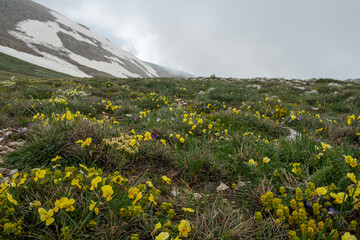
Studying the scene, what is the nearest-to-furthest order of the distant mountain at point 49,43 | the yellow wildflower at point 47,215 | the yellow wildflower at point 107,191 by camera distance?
the yellow wildflower at point 47,215, the yellow wildflower at point 107,191, the distant mountain at point 49,43

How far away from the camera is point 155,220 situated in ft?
4.96

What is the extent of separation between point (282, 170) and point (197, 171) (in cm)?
94

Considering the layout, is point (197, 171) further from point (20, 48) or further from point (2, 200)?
point (20, 48)

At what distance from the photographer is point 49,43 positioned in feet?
153

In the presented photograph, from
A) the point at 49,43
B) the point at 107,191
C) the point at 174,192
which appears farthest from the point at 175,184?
the point at 49,43

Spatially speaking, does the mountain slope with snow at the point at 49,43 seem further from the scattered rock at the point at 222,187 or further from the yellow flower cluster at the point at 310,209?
the yellow flower cluster at the point at 310,209

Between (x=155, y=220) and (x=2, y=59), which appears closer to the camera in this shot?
(x=155, y=220)

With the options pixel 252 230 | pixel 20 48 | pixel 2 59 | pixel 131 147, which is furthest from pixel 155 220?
pixel 20 48

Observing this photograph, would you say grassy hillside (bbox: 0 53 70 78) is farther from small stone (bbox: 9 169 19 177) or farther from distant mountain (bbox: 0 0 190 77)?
small stone (bbox: 9 169 19 177)

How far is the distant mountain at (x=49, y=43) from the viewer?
3895cm

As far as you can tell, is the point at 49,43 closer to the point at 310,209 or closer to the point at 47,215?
the point at 47,215

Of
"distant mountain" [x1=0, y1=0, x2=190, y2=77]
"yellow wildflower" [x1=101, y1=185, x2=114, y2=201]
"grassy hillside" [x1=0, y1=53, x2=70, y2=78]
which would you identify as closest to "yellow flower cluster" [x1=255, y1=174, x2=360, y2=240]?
"yellow wildflower" [x1=101, y1=185, x2=114, y2=201]

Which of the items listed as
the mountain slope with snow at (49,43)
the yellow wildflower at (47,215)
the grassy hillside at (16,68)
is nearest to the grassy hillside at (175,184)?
the yellow wildflower at (47,215)

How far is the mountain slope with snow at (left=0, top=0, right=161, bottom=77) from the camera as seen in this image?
3896cm
